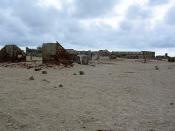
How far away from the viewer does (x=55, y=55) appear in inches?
1176

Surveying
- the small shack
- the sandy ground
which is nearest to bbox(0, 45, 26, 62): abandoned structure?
the small shack

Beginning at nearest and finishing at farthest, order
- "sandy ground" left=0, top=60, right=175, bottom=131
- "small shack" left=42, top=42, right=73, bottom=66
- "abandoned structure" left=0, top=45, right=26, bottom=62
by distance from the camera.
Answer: "sandy ground" left=0, top=60, right=175, bottom=131
"small shack" left=42, top=42, right=73, bottom=66
"abandoned structure" left=0, top=45, right=26, bottom=62

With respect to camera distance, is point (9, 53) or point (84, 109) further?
point (9, 53)

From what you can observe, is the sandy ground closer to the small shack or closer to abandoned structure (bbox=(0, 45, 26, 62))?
the small shack

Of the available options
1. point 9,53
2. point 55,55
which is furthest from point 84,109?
point 9,53

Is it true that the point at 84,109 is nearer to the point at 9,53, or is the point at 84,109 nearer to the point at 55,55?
the point at 55,55

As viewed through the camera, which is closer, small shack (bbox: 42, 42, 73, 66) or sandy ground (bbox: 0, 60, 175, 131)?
sandy ground (bbox: 0, 60, 175, 131)

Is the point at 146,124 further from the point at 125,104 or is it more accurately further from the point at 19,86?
the point at 19,86

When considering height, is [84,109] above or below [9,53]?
below

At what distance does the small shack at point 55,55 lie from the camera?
29977 mm

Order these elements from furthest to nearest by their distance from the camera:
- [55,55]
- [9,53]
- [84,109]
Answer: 1. [9,53]
2. [55,55]
3. [84,109]

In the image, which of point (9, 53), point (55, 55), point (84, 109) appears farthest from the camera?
point (9, 53)

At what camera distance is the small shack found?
30.0 meters

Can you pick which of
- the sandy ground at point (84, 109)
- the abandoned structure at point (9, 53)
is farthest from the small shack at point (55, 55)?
the sandy ground at point (84, 109)
